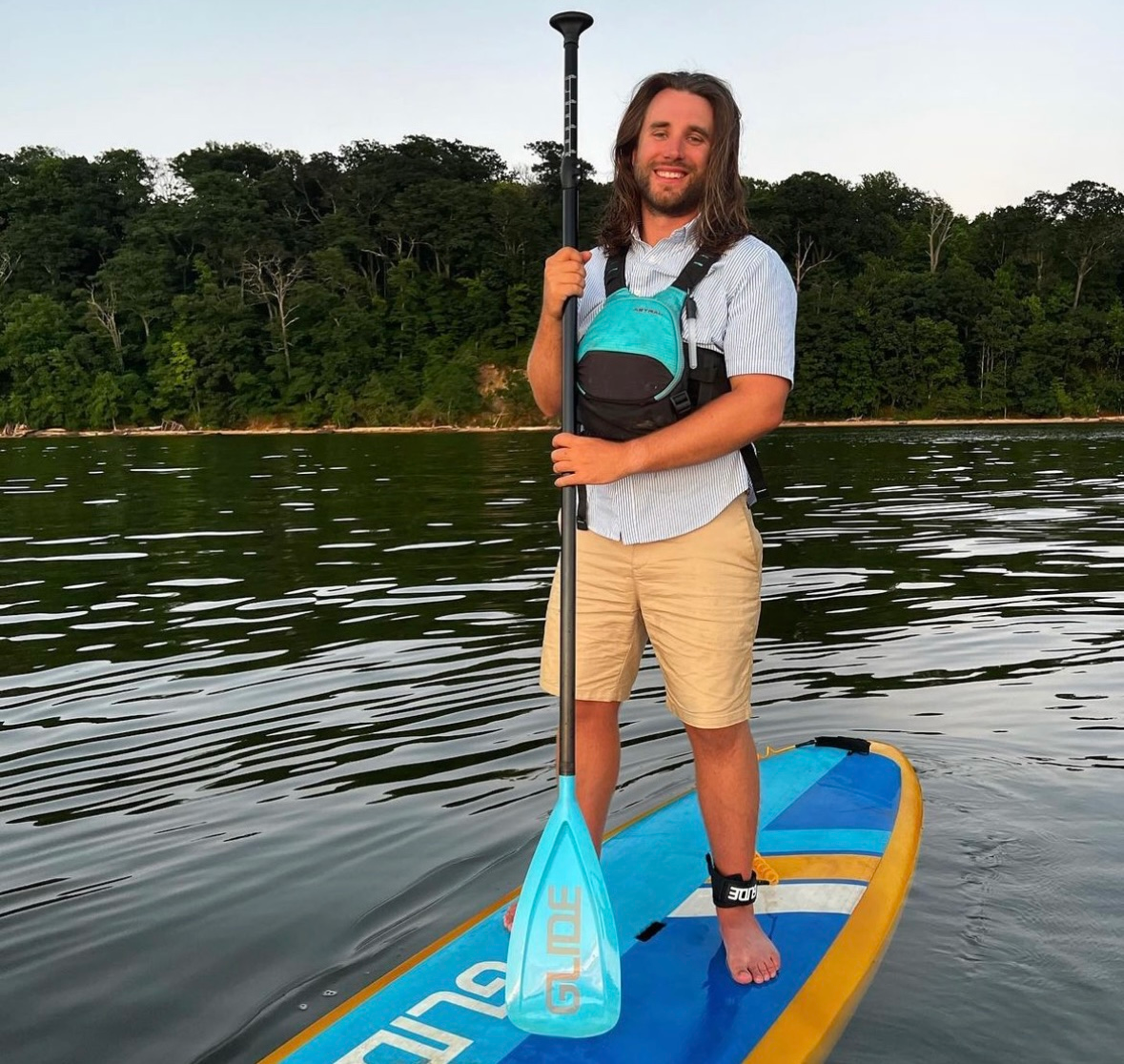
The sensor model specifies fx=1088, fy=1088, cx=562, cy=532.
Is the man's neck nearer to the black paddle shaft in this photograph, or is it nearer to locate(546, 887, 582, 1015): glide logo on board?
the black paddle shaft

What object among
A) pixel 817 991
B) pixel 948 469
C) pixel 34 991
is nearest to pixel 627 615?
pixel 817 991

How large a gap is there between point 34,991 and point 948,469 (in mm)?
23205

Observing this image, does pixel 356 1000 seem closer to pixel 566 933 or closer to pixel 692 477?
pixel 566 933

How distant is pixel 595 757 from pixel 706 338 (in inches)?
47.5

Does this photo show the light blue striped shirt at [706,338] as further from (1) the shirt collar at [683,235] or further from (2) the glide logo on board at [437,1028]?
(2) the glide logo on board at [437,1028]

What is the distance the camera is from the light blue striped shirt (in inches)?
110

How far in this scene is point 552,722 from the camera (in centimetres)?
582

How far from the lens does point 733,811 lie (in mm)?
2949

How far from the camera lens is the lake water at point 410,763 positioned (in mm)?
3174

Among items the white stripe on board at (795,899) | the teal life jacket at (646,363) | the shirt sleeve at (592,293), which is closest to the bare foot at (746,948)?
the white stripe on board at (795,899)

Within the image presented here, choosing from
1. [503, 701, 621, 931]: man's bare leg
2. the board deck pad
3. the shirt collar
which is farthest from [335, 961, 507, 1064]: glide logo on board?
the shirt collar

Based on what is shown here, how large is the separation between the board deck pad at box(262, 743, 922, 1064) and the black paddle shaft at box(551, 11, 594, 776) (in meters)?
0.61

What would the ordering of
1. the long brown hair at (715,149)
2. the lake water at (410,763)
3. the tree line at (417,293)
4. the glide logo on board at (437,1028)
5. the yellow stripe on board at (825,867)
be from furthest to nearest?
1. the tree line at (417,293)
2. the yellow stripe on board at (825,867)
3. the lake water at (410,763)
4. the long brown hair at (715,149)
5. the glide logo on board at (437,1028)

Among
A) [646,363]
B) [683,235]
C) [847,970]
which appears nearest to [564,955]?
[847,970]
